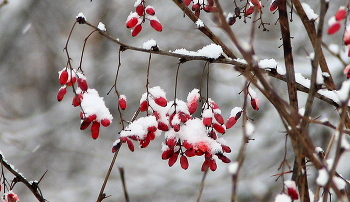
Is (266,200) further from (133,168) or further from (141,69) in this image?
(141,69)

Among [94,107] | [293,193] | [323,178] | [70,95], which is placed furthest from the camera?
[70,95]

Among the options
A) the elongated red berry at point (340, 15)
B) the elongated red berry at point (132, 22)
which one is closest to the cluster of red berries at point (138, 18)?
the elongated red berry at point (132, 22)

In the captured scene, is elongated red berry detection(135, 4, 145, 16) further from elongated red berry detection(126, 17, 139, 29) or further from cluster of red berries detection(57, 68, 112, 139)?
cluster of red berries detection(57, 68, 112, 139)

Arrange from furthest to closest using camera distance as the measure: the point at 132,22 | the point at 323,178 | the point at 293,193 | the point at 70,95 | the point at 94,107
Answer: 1. the point at 70,95
2. the point at 132,22
3. the point at 94,107
4. the point at 293,193
5. the point at 323,178

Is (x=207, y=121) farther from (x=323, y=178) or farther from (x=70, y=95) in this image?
(x=70, y=95)

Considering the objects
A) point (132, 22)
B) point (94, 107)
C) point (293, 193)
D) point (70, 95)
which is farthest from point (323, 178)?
point (70, 95)

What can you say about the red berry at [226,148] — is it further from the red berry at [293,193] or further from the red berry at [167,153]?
the red berry at [293,193]

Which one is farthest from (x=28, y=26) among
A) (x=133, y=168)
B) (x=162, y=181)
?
(x=162, y=181)
